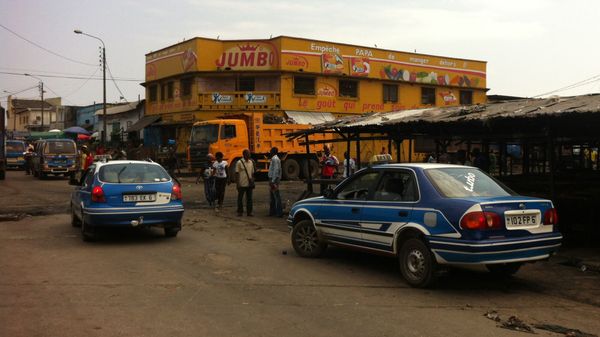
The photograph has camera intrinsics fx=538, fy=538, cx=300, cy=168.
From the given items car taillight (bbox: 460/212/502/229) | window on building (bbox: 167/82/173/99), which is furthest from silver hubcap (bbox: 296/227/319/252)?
window on building (bbox: 167/82/173/99)

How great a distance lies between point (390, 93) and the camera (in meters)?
38.5

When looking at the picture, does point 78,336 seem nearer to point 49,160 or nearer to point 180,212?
point 180,212

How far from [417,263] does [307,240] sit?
233cm

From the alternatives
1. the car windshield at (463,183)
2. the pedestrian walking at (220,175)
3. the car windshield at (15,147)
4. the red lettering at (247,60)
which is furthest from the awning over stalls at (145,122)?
the car windshield at (463,183)

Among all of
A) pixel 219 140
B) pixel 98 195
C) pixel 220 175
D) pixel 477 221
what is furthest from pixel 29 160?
pixel 477 221

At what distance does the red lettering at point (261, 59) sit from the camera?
33625 mm

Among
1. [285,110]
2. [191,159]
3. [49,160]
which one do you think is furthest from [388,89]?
[49,160]

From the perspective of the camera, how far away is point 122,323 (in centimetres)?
509

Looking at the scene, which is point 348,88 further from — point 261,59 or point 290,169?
point 290,169

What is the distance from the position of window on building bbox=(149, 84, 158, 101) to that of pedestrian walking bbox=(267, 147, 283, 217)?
88.8ft

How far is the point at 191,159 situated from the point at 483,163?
13598 millimetres

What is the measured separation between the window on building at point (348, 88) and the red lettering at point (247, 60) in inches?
253

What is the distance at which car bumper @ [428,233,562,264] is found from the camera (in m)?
6.00

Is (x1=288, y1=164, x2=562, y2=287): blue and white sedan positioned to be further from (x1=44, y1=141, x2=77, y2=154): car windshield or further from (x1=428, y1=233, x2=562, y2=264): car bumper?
(x1=44, y1=141, x2=77, y2=154): car windshield
